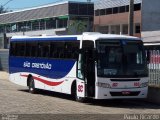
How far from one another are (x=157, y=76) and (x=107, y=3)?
81.1 m

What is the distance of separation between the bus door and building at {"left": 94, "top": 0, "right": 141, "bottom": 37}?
70271 mm

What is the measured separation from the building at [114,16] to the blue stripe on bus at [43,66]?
6456 cm

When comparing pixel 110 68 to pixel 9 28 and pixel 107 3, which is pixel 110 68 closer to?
pixel 107 3

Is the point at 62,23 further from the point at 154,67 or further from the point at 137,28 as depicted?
the point at 154,67

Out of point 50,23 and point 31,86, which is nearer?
point 31,86

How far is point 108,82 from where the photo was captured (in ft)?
63.3

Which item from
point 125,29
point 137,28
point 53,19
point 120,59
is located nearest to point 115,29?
point 125,29

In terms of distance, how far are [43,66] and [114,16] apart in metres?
76.6

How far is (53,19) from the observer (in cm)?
11219

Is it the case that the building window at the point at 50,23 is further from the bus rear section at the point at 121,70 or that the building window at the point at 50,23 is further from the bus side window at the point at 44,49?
the bus rear section at the point at 121,70

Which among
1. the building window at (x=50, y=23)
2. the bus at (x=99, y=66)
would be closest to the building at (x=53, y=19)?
the building window at (x=50, y=23)

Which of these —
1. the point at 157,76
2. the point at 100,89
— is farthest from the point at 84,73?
the point at 157,76

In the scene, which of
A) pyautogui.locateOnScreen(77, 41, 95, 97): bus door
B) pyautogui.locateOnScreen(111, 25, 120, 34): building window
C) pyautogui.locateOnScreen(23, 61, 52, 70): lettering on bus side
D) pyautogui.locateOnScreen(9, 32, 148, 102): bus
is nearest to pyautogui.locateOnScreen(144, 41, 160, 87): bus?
pyautogui.locateOnScreen(9, 32, 148, 102): bus

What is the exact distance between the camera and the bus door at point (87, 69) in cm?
1988
